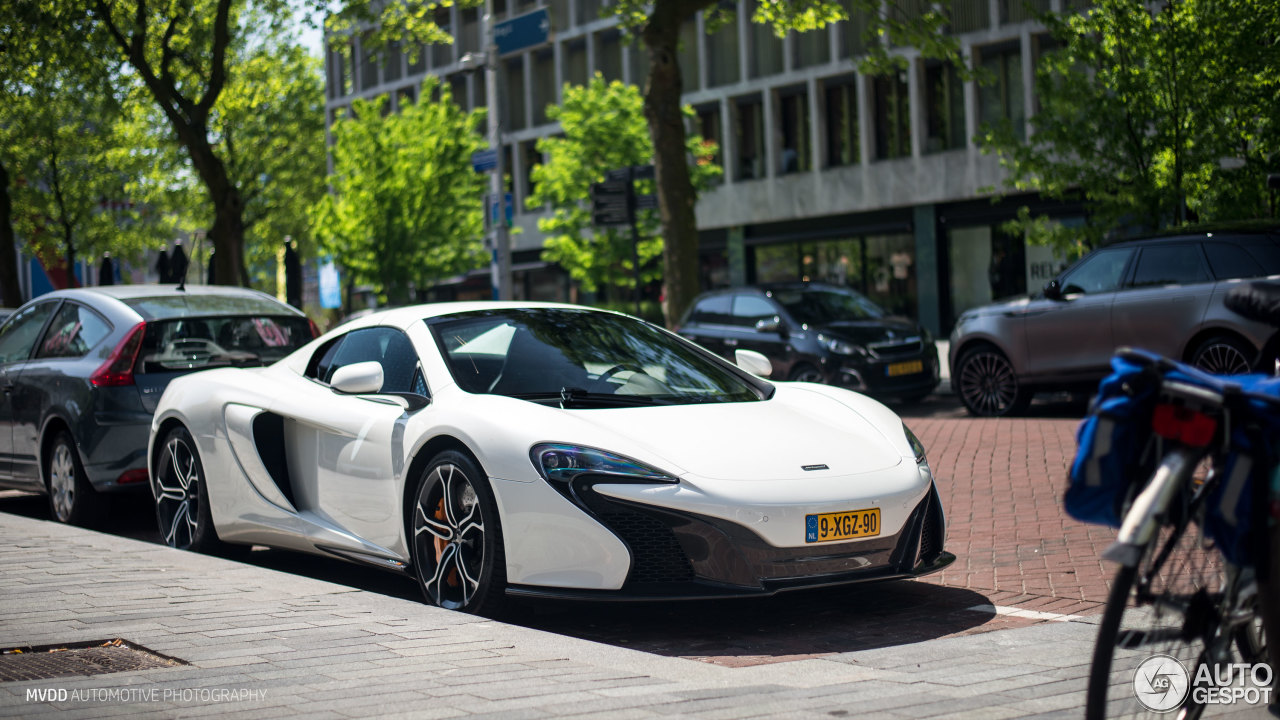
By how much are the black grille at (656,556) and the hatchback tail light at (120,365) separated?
15.6 ft

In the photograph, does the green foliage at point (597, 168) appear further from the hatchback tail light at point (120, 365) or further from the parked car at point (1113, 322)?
the hatchback tail light at point (120, 365)

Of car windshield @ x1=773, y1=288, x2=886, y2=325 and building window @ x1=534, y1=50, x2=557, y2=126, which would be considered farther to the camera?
building window @ x1=534, y1=50, x2=557, y2=126

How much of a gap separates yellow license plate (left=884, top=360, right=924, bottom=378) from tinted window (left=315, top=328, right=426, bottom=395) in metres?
10.2

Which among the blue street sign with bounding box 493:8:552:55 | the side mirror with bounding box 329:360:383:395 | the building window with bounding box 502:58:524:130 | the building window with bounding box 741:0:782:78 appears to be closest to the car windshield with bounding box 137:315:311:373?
the side mirror with bounding box 329:360:383:395

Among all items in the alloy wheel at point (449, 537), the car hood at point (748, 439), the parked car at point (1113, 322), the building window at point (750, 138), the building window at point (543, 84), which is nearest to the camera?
the car hood at point (748, 439)

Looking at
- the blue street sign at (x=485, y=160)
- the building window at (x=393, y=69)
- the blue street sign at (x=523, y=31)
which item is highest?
the building window at (x=393, y=69)

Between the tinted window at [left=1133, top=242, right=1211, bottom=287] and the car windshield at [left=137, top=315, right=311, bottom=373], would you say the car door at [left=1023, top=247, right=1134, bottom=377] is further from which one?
the car windshield at [left=137, top=315, right=311, bottom=373]

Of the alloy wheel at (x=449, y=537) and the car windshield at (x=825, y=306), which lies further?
the car windshield at (x=825, y=306)

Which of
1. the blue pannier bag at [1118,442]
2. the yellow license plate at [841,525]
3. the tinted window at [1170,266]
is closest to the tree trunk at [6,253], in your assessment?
the tinted window at [1170,266]

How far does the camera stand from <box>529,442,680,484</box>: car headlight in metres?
5.10

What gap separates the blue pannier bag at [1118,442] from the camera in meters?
3.19

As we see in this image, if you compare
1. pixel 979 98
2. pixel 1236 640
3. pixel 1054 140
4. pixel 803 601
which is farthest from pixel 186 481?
pixel 979 98

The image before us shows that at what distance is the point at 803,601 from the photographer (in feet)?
19.4

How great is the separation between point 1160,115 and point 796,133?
67.0 ft
